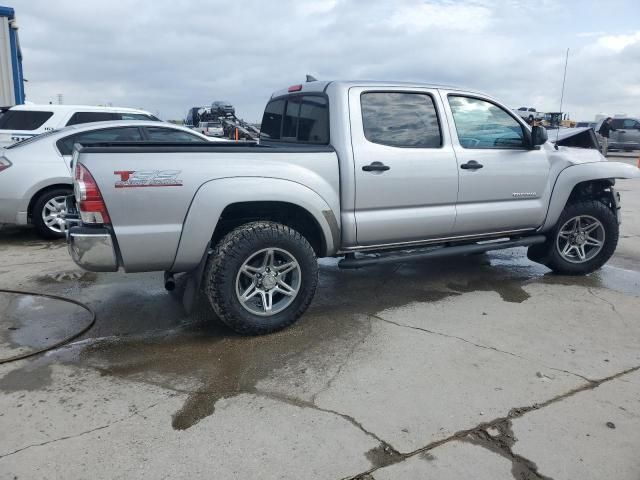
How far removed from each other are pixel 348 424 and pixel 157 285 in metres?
3.13

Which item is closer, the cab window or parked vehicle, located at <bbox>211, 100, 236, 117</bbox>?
the cab window

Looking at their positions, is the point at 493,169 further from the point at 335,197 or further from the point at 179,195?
the point at 179,195

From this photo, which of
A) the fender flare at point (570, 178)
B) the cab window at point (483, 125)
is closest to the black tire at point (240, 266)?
the cab window at point (483, 125)

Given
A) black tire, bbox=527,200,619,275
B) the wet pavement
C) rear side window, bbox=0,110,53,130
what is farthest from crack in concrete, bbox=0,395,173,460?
rear side window, bbox=0,110,53,130

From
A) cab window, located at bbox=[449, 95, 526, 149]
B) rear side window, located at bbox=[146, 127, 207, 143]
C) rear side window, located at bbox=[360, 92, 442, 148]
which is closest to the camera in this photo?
rear side window, located at bbox=[360, 92, 442, 148]

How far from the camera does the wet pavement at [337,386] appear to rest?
8.86 feet

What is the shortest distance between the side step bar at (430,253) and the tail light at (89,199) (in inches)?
74.2

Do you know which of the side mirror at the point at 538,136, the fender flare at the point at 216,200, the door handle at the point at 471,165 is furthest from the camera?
the side mirror at the point at 538,136

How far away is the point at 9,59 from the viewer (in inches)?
485

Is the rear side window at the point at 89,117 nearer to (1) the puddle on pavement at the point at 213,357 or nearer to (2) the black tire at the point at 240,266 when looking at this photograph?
(1) the puddle on pavement at the point at 213,357

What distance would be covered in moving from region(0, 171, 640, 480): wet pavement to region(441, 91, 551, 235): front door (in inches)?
29.0

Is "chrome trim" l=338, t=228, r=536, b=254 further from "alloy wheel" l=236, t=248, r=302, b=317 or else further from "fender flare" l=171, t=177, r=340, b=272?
"fender flare" l=171, t=177, r=340, b=272

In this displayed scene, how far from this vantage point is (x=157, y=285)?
217 inches

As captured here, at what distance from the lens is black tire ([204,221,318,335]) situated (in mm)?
3926
